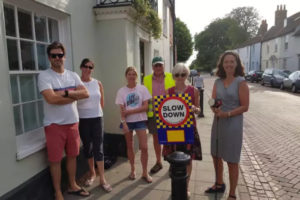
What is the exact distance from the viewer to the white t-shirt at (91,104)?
3.36 metres

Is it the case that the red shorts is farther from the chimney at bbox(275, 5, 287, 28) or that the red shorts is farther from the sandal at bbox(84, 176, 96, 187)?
the chimney at bbox(275, 5, 287, 28)

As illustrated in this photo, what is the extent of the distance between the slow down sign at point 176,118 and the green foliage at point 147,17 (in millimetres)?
2881

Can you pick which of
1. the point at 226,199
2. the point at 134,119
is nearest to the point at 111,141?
the point at 134,119

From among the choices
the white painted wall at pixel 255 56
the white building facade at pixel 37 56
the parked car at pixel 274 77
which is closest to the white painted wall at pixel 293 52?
the parked car at pixel 274 77

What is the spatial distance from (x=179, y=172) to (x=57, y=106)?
1659 mm

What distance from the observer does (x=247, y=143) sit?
588 centimetres

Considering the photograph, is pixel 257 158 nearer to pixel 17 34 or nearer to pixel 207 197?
pixel 207 197

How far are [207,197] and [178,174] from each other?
1422mm

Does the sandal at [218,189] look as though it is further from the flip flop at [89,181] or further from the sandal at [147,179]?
the flip flop at [89,181]

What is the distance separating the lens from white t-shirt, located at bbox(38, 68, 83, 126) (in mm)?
2760

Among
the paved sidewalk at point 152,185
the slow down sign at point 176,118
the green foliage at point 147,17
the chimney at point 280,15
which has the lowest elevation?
the paved sidewalk at point 152,185

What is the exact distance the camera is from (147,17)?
563 cm

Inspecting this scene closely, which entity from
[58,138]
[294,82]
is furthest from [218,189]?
[294,82]

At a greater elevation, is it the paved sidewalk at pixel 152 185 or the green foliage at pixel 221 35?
the green foliage at pixel 221 35
